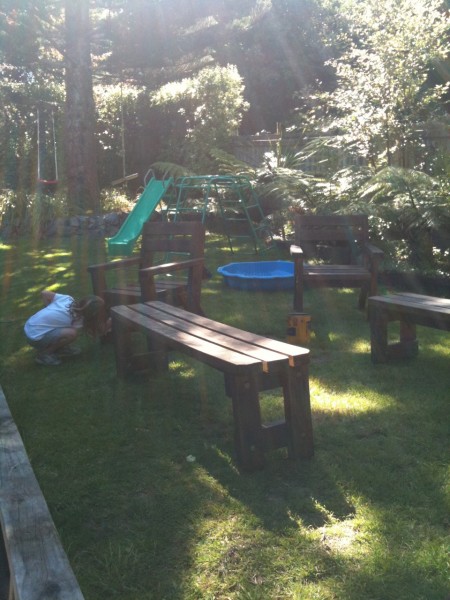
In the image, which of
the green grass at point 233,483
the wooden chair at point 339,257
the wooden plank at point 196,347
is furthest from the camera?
the wooden chair at point 339,257

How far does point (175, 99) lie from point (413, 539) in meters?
16.7

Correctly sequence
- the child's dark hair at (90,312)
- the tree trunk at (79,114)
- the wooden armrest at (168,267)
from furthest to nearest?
the tree trunk at (79,114)
the wooden armrest at (168,267)
the child's dark hair at (90,312)

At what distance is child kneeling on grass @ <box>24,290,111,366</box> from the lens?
17.6 feet

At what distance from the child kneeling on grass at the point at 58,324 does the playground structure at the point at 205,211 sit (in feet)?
14.2

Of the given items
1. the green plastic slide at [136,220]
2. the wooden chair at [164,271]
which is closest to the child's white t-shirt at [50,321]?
the wooden chair at [164,271]

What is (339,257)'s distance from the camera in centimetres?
852

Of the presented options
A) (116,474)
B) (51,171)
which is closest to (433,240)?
(116,474)

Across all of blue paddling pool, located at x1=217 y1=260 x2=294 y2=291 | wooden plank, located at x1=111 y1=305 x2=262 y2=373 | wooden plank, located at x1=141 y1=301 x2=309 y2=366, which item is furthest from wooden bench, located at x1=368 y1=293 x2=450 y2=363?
blue paddling pool, located at x1=217 y1=260 x2=294 y2=291

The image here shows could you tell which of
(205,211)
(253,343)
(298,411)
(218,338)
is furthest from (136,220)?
(298,411)

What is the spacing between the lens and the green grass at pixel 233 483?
2625mm

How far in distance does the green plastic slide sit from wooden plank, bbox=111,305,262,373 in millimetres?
5896

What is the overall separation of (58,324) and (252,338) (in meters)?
2.06

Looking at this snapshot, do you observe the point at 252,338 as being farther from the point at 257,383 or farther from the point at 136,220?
the point at 136,220

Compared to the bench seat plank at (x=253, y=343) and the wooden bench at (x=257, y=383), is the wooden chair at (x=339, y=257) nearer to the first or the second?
the bench seat plank at (x=253, y=343)
